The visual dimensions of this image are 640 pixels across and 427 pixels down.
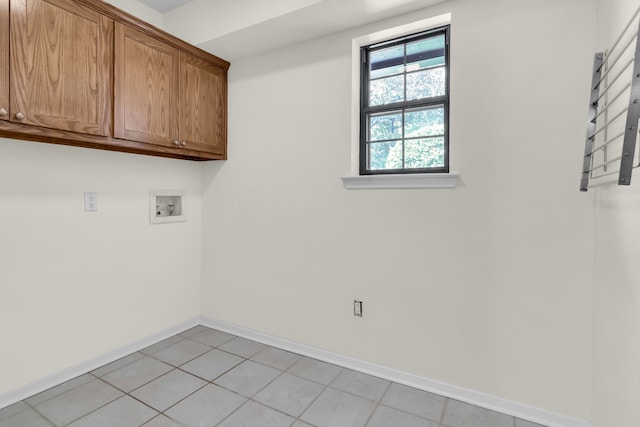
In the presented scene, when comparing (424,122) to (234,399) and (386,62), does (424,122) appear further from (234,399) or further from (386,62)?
(234,399)

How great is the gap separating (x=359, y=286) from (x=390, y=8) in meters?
1.76

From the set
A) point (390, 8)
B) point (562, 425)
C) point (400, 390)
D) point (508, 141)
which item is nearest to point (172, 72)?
point (390, 8)

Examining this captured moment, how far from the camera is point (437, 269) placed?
6.32 feet

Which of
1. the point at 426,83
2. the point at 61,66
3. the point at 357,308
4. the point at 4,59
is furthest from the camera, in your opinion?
the point at 357,308

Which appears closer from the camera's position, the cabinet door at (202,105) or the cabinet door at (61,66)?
the cabinet door at (61,66)

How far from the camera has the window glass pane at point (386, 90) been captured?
2156 millimetres

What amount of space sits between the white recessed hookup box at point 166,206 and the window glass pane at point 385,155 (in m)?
1.66

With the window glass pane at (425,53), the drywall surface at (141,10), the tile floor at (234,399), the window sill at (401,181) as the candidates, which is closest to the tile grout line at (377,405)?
the tile floor at (234,399)

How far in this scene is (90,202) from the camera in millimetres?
2158

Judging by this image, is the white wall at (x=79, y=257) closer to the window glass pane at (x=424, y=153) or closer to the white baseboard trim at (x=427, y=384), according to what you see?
the white baseboard trim at (x=427, y=384)

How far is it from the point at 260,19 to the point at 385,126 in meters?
1.09

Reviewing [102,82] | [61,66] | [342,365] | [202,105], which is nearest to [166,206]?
[202,105]

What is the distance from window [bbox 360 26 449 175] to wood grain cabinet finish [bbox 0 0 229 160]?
1.27m

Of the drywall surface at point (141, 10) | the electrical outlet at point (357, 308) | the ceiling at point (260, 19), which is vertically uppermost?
the drywall surface at point (141, 10)
